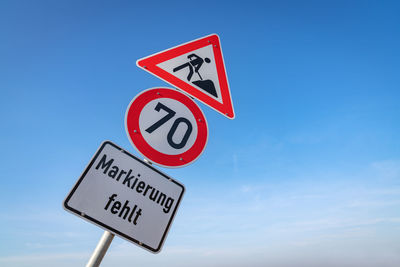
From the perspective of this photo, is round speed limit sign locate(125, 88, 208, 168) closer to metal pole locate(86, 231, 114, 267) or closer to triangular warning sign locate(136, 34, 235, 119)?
triangular warning sign locate(136, 34, 235, 119)

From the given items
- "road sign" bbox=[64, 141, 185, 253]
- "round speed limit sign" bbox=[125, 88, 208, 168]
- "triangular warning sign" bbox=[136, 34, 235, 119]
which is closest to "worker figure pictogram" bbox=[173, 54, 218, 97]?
"triangular warning sign" bbox=[136, 34, 235, 119]

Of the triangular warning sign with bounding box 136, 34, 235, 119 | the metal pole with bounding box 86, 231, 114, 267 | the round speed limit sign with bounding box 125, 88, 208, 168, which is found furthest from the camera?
the triangular warning sign with bounding box 136, 34, 235, 119

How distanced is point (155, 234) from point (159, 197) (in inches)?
7.1

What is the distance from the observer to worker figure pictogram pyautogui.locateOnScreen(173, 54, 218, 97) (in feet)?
5.52

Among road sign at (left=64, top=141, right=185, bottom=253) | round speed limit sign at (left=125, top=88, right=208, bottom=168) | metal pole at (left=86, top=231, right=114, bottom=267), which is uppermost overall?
round speed limit sign at (left=125, top=88, right=208, bottom=168)

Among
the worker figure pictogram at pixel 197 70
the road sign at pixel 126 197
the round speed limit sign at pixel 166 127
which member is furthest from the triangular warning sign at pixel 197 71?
the road sign at pixel 126 197

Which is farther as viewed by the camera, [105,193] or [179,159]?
[179,159]

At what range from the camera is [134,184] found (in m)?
1.06

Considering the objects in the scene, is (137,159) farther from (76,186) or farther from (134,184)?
(76,186)

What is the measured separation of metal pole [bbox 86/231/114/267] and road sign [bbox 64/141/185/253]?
38 millimetres

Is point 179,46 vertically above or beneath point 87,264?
above

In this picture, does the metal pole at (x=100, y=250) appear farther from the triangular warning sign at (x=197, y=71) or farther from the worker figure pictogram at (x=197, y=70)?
the worker figure pictogram at (x=197, y=70)

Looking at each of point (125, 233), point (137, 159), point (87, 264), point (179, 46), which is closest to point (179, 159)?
point (137, 159)

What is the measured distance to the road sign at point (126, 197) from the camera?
93 cm
